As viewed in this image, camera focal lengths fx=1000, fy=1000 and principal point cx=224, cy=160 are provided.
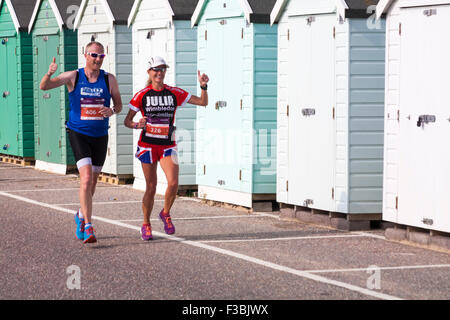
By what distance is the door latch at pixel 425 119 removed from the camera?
1016 centimetres

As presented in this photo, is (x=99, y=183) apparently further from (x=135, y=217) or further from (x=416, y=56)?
(x=416, y=56)

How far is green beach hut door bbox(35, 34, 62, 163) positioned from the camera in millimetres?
19547

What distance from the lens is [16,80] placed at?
21.3 meters

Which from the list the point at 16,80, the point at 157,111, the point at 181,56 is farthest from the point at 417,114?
the point at 16,80

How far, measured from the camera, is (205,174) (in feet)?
48.1

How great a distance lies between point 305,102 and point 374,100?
0.95 m

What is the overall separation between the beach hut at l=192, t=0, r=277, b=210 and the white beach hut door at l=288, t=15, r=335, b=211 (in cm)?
94

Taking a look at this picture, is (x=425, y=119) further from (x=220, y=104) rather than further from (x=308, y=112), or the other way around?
(x=220, y=104)

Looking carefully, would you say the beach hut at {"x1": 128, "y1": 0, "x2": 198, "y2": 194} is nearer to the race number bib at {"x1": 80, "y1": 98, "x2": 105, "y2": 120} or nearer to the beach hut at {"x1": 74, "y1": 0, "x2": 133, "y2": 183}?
the beach hut at {"x1": 74, "y1": 0, "x2": 133, "y2": 183}

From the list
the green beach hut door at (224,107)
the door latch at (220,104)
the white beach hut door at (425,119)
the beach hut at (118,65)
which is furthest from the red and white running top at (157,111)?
the beach hut at (118,65)

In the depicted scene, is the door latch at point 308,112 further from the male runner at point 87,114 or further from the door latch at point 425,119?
the male runner at point 87,114

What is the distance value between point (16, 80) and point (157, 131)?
1143 centimetres

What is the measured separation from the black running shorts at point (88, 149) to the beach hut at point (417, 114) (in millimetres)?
3092

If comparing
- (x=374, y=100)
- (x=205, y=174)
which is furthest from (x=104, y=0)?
(x=374, y=100)
